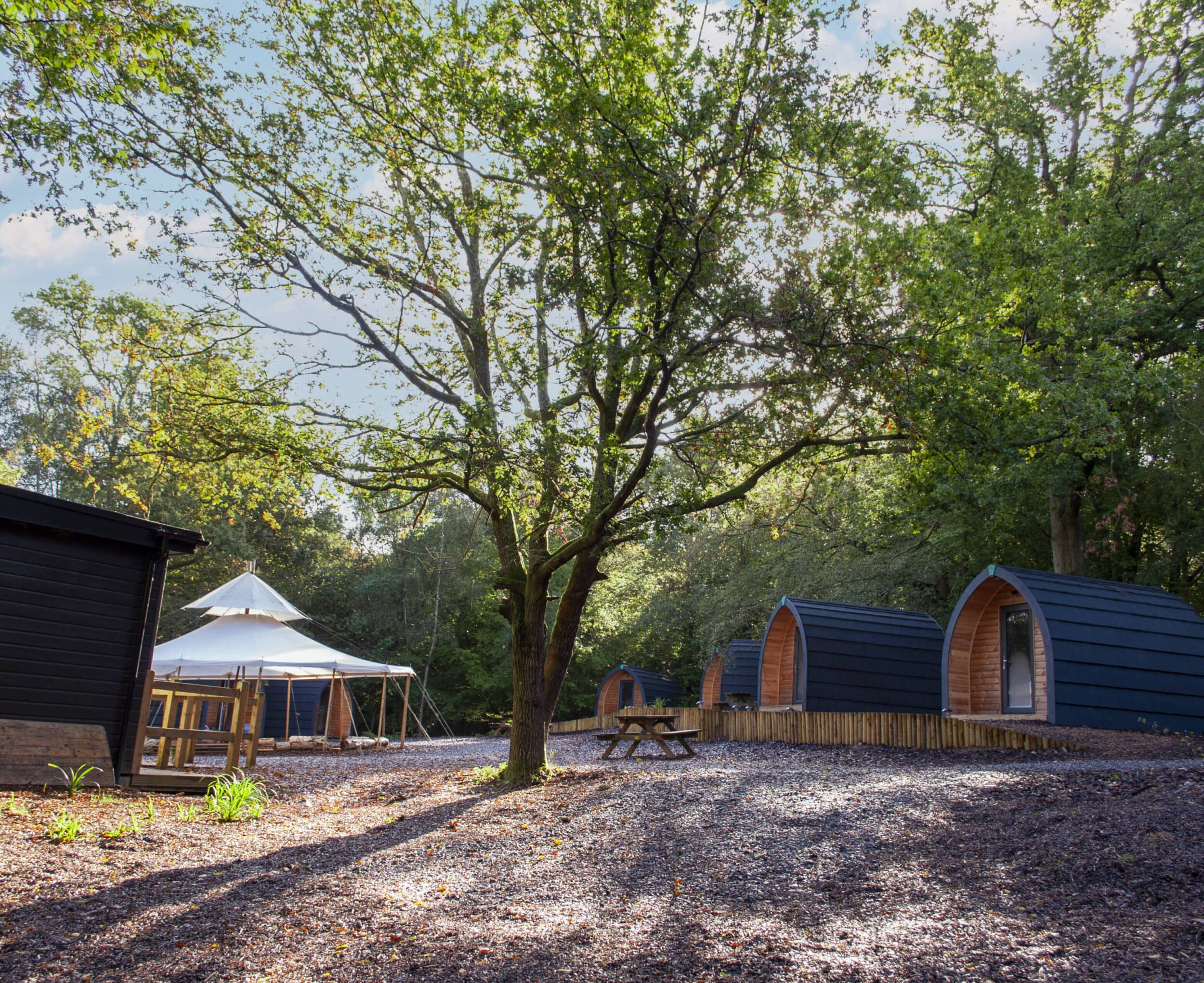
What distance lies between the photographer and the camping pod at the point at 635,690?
1127 inches

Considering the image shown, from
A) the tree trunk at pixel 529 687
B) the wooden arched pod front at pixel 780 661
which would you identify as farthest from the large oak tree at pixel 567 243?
the wooden arched pod front at pixel 780 661

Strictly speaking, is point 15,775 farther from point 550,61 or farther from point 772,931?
point 550,61

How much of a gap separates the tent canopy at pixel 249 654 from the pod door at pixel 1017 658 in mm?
12720

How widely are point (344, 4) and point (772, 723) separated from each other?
518 inches

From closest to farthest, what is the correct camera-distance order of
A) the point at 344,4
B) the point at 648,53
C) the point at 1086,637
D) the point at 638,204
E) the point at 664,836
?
1. the point at 664,836
2. the point at 648,53
3. the point at 638,204
4. the point at 344,4
5. the point at 1086,637

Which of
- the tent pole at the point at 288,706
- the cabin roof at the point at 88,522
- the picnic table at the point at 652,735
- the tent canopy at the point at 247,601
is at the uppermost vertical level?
the cabin roof at the point at 88,522

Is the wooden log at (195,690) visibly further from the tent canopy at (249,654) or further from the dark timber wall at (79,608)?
the tent canopy at (249,654)

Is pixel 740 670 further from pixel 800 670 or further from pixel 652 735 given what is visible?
pixel 652 735

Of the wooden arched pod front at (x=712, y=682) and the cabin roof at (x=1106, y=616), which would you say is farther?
the wooden arched pod front at (x=712, y=682)

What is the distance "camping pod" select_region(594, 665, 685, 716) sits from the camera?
28625 millimetres

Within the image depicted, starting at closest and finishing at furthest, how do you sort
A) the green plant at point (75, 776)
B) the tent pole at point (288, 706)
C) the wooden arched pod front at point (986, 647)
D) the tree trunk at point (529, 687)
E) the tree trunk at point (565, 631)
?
the green plant at point (75, 776)
the tree trunk at point (529, 687)
the tree trunk at point (565, 631)
the wooden arched pod front at point (986, 647)
the tent pole at point (288, 706)

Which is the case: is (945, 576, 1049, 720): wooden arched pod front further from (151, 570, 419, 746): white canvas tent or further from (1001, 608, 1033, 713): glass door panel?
(151, 570, 419, 746): white canvas tent

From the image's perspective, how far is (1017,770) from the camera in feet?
28.3

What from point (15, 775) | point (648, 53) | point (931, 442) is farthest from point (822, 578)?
point (15, 775)
